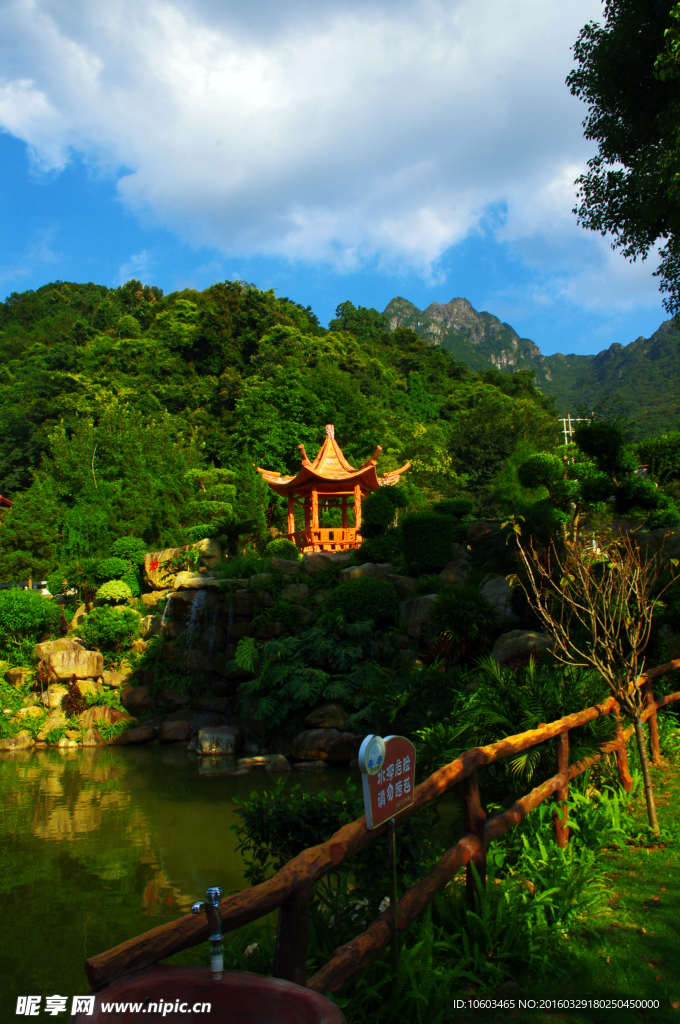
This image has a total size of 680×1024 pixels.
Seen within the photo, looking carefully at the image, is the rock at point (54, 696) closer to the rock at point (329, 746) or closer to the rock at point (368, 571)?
the rock at point (329, 746)

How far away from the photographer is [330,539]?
16703 millimetres

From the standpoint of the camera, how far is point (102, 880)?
18.3ft

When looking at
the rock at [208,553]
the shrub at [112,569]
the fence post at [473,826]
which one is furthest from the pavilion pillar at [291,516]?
the fence post at [473,826]

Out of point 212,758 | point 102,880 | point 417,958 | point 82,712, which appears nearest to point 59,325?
point 82,712

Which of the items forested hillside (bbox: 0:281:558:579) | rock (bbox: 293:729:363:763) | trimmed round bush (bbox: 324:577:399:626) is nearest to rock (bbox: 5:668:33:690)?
forested hillside (bbox: 0:281:558:579)

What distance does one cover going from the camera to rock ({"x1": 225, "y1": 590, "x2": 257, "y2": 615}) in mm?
12781

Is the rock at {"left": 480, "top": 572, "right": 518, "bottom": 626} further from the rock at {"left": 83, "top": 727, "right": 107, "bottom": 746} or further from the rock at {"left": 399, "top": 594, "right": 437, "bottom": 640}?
the rock at {"left": 83, "top": 727, "right": 107, "bottom": 746}

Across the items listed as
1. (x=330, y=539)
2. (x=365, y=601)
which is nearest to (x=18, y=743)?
(x=365, y=601)

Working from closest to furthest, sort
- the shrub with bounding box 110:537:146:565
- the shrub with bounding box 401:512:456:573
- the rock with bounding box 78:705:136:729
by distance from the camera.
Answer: the shrub with bounding box 401:512:456:573 → the rock with bounding box 78:705:136:729 → the shrub with bounding box 110:537:146:565

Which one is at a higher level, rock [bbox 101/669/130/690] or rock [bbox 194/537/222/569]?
rock [bbox 194/537/222/569]

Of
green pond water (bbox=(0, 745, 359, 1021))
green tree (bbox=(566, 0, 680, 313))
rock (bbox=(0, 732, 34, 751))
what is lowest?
rock (bbox=(0, 732, 34, 751))

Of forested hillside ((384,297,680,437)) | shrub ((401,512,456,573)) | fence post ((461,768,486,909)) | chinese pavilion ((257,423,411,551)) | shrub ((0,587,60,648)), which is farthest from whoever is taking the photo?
forested hillside ((384,297,680,437))

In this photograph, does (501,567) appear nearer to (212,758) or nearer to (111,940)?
(212,758)

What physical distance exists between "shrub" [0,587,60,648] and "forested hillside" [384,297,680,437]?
507 inches
